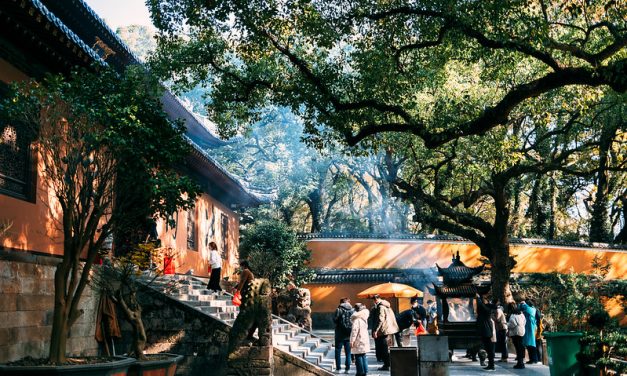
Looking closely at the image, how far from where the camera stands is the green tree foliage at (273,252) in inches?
914

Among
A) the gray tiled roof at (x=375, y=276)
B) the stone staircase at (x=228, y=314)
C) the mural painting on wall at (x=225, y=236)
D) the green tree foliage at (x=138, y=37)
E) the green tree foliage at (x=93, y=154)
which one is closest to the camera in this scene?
the green tree foliage at (x=93, y=154)

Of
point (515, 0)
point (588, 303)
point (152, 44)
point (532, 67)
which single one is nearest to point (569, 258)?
point (588, 303)

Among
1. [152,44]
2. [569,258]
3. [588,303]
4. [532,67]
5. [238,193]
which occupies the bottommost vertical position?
[588,303]

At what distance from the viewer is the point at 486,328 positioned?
15.1 metres

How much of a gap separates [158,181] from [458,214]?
1409 centimetres

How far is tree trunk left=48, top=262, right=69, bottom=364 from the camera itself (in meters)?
7.21

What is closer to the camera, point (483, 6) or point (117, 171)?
point (117, 171)

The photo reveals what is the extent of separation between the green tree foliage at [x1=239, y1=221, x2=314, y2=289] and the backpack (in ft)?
29.8

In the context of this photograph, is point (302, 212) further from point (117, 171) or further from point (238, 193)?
point (117, 171)

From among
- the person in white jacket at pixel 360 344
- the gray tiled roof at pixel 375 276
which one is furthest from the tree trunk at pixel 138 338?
the gray tiled roof at pixel 375 276

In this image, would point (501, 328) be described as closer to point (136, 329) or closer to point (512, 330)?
point (512, 330)

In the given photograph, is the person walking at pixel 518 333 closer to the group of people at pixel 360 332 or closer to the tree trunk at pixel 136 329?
the group of people at pixel 360 332

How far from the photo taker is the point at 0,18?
8.23m

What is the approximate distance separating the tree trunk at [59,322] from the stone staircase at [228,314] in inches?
157
